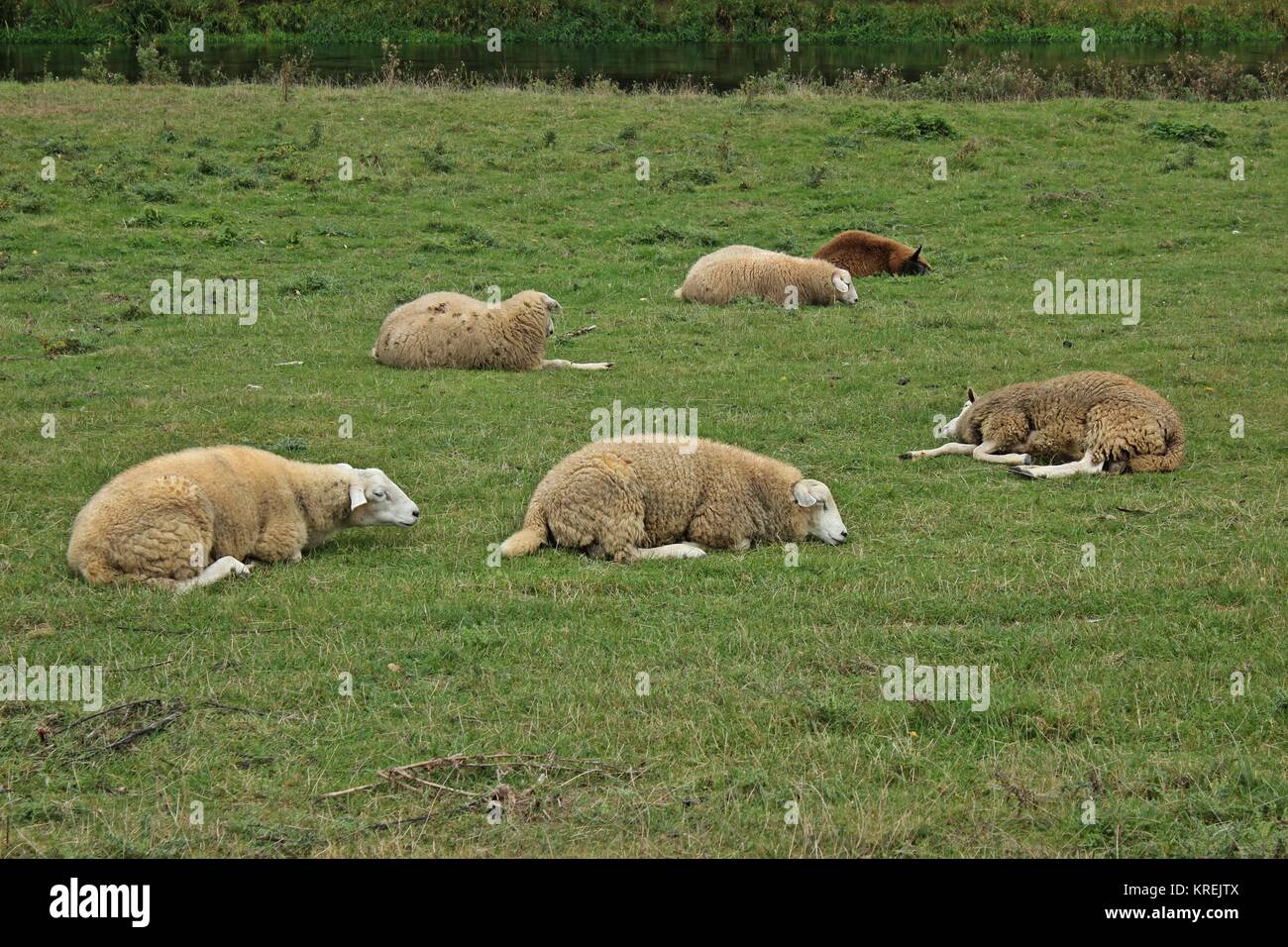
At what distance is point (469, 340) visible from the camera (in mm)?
15172

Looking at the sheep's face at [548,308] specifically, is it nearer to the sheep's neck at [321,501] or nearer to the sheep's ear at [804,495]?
the sheep's neck at [321,501]

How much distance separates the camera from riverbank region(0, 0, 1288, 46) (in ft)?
176

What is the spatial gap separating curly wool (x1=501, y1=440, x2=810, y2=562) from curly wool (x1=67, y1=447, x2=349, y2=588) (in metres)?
1.53

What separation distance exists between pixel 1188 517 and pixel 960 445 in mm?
2488

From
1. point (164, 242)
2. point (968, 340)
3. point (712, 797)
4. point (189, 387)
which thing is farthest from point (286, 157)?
point (712, 797)

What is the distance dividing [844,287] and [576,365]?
491cm

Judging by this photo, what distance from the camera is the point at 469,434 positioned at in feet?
40.2

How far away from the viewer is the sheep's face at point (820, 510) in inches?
379

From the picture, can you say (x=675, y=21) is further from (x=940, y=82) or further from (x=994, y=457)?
(x=994, y=457)

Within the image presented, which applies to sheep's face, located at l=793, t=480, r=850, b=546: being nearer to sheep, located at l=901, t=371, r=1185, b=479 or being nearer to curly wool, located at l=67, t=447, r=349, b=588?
sheep, located at l=901, t=371, r=1185, b=479
